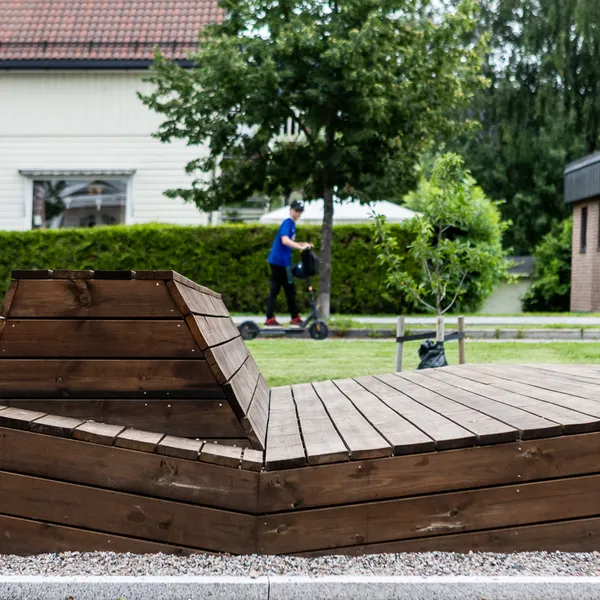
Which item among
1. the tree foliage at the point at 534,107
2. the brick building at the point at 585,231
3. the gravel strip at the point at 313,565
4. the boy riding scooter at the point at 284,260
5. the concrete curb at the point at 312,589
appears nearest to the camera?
the concrete curb at the point at 312,589

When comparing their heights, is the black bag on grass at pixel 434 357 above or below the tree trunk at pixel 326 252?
below

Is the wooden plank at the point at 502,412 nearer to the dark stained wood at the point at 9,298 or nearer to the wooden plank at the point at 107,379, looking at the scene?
the wooden plank at the point at 107,379

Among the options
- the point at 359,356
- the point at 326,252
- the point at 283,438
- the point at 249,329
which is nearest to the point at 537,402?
the point at 283,438

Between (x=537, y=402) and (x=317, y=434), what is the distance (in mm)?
1043

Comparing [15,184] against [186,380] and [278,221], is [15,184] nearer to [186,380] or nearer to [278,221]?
[278,221]

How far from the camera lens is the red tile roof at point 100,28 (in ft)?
81.6

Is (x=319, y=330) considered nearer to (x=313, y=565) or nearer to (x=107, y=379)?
(x=107, y=379)

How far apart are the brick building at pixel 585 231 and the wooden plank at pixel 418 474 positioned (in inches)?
976

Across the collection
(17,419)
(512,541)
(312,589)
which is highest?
(17,419)

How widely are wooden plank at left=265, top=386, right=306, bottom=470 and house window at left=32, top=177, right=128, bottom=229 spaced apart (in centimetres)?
2049

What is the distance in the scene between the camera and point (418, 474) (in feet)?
11.3

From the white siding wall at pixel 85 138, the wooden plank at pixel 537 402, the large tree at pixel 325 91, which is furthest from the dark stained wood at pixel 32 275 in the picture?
the white siding wall at pixel 85 138

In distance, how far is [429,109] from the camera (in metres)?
17.7

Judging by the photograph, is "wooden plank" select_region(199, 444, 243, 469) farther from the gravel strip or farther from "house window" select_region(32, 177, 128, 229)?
"house window" select_region(32, 177, 128, 229)
